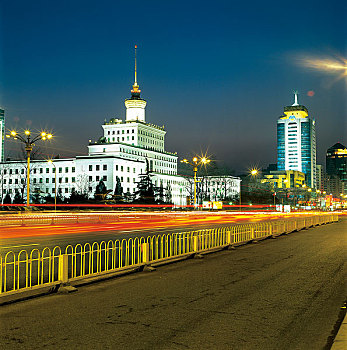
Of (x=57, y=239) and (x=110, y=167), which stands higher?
(x=110, y=167)

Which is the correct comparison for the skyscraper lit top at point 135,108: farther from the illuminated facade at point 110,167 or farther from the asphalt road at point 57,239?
the asphalt road at point 57,239

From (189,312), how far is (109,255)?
9.01 metres

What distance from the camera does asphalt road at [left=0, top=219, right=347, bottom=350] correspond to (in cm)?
654

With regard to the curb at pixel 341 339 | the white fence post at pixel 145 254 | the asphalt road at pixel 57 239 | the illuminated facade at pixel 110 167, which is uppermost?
the illuminated facade at pixel 110 167

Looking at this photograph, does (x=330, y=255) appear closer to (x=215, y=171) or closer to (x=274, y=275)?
(x=274, y=275)

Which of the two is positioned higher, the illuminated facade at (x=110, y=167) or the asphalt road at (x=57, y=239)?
the illuminated facade at (x=110, y=167)

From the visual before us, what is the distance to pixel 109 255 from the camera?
1680 centimetres

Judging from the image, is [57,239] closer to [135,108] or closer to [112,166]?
[112,166]

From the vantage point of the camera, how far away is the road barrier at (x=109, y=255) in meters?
10.2

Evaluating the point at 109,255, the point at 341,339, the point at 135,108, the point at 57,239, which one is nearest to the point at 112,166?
the point at 135,108

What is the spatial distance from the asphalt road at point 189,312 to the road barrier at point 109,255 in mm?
607

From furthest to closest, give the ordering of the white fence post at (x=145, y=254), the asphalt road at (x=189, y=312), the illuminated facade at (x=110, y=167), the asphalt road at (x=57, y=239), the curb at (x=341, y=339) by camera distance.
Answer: the illuminated facade at (x=110, y=167), the asphalt road at (x=57, y=239), the white fence post at (x=145, y=254), the asphalt road at (x=189, y=312), the curb at (x=341, y=339)

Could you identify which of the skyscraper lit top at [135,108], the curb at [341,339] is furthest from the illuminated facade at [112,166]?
the curb at [341,339]

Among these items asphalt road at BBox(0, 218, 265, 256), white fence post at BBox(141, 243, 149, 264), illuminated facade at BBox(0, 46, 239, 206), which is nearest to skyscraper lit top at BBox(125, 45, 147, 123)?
illuminated facade at BBox(0, 46, 239, 206)
